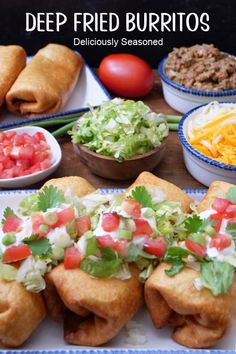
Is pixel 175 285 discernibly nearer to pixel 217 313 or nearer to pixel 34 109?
pixel 217 313

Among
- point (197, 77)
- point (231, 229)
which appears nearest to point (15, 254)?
point (231, 229)

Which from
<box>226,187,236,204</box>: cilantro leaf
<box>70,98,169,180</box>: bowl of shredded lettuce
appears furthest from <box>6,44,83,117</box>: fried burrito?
<box>226,187,236,204</box>: cilantro leaf

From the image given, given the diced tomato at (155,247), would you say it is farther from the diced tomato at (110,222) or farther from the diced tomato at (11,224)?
the diced tomato at (11,224)

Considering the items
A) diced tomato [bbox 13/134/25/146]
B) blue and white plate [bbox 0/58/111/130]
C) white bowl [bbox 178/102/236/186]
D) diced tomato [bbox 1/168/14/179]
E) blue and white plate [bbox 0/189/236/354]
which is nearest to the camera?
blue and white plate [bbox 0/189/236/354]

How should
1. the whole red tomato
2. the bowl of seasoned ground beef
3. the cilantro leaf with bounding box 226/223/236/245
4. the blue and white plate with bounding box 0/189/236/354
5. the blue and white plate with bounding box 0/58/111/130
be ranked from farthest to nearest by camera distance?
the whole red tomato < the bowl of seasoned ground beef < the blue and white plate with bounding box 0/58/111/130 < the cilantro leaf with bounding box 226/223/236/245 < the blue and white plate with bounding box 0/189/236/354

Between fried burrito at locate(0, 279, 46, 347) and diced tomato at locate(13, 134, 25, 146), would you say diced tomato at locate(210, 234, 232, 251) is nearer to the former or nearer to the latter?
fried burrito at locate(0, 279, 46, 347)

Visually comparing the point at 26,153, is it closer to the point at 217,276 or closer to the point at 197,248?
the point at 197,248

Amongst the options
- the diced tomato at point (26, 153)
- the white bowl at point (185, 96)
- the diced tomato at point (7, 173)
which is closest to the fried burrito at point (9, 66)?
the diced tomato at point (26, 153)
